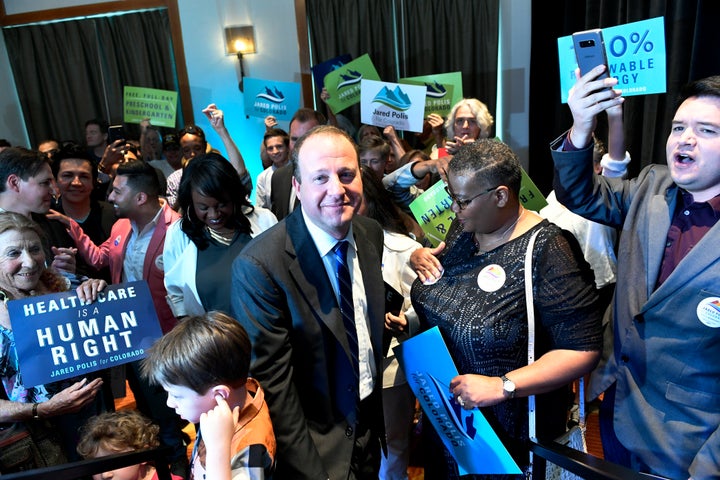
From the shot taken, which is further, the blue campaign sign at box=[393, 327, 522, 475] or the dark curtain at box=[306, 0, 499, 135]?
the dark curtain at box=[306, 0, 499, 135]

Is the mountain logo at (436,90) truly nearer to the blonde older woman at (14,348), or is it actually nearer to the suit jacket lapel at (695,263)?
the blonde older woman at (14,348)

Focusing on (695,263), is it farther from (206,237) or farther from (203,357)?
(206,237)

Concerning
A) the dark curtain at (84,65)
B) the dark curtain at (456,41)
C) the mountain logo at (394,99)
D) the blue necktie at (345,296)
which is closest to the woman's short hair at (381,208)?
the blue necktie at (345,296)

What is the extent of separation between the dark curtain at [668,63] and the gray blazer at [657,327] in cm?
248

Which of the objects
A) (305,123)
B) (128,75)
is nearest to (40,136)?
(128,75)

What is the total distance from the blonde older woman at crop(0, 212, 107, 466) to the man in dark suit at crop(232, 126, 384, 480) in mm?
841

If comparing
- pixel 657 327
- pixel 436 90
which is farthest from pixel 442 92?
pixel 657 327

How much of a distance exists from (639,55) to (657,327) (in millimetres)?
2166

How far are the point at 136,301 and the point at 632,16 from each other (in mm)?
4042

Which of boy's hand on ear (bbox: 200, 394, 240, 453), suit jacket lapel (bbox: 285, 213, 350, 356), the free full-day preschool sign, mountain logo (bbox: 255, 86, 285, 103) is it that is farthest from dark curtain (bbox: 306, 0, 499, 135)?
boy's hand on ear (bbox: 200, 394, 240, 453)

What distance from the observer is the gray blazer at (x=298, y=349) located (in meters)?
1.33

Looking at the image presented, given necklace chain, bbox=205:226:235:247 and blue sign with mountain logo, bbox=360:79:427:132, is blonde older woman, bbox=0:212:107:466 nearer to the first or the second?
necklace chain, bbox=205:226:235:247

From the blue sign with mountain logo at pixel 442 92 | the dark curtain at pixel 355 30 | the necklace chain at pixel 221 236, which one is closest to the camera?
the necklace chain at pixel 221 236

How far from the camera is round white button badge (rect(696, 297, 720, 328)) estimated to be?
116 cm
